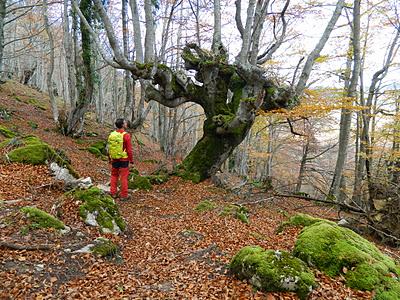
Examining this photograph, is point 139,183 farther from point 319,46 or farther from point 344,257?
point 319,46

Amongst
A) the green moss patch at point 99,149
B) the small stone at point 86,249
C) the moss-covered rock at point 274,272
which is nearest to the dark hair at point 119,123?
the small stone at point 86,249

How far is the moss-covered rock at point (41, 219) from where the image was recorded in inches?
197

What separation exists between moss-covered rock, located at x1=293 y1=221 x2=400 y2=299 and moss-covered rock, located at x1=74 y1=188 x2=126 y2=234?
348cm

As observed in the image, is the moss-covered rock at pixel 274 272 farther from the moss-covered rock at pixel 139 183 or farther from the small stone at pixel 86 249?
the moss-covered rock at pixel 139 183

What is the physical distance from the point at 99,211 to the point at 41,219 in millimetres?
1078

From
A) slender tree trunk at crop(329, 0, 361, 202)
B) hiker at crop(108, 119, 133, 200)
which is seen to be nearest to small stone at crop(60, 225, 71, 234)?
hiker at crop(108, 119, 133, 200)

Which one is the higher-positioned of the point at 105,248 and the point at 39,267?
the point at 39,267

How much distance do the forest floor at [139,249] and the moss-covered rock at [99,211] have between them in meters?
0.16

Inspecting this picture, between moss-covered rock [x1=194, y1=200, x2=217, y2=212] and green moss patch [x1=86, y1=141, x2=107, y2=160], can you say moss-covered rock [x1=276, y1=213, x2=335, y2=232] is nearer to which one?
moss-covered rock [x1=194, y1=200, x2=217, y2=212]

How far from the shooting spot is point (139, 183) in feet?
31.9

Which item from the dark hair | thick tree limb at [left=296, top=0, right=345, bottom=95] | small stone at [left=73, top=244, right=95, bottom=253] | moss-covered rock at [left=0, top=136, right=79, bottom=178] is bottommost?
small stone at [left=73, top=244, right=95, bottom=253]

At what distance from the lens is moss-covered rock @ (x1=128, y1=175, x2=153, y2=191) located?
958cm

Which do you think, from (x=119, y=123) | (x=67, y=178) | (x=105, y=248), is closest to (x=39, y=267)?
(x=105, y=248)

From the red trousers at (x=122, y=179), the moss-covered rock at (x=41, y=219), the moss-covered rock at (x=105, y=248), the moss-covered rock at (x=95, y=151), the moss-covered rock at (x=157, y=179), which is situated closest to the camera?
the moss-covered rock at (x=105, y=248)
